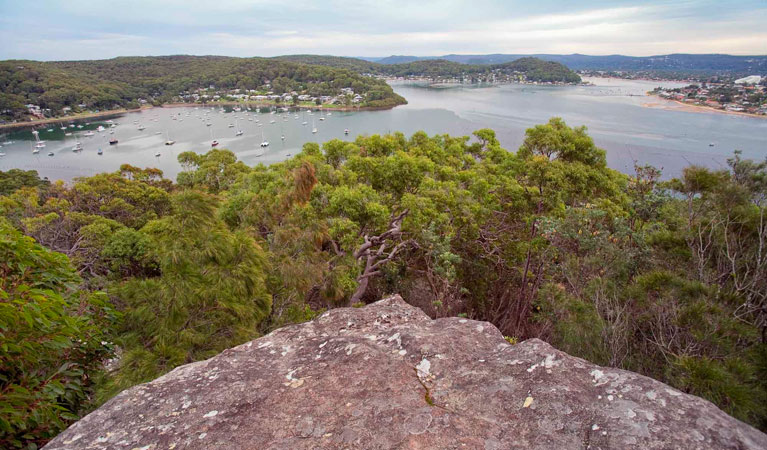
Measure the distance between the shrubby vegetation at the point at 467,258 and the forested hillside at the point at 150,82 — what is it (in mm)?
80914

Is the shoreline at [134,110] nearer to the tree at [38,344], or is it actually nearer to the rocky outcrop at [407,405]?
the tree at [38,344]

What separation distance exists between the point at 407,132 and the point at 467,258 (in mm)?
46000

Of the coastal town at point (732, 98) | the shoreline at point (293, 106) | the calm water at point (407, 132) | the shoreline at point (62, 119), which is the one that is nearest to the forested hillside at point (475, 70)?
the coastal town at point (732, 98)

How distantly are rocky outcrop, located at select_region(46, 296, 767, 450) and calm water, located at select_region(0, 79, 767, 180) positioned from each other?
39149mm

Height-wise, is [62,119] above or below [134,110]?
below

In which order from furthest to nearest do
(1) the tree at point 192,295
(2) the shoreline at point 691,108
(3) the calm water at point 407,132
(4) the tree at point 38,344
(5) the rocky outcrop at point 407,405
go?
(2) the shoreline at point 691,108, (3) the calm water at point 407,132, (1) the tree at point 192,295, (4) the tree at point 38,344, (5) the rocky outcrop at point 407,405

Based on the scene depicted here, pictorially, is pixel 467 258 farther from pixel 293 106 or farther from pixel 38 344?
pixel 293 106

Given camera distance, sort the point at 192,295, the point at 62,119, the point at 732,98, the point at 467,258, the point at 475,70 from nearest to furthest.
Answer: the point at 192,295 < the point at 467,258 < the point at 732,98 < the point at 62,119 < the point at 475,70

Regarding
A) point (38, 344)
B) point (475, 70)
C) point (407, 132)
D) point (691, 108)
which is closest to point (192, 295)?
point (38, 344)

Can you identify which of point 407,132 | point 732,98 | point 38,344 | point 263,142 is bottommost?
point 263,142

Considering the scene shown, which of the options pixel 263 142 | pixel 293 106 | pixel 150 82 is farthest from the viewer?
pixel 150 82

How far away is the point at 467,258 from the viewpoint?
12172 millimetres

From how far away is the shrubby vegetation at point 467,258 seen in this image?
4.85 m

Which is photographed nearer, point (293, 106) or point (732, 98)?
point (732, 98)
